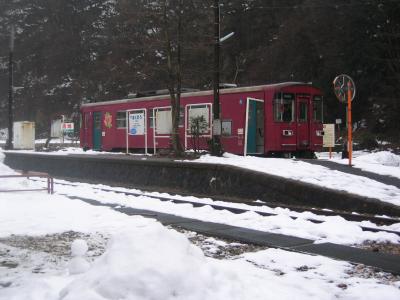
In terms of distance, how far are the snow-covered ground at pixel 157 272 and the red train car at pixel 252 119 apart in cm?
1160

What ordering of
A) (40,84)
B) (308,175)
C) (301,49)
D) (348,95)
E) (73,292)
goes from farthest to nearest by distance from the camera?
(40,84), (301,49), (348,95), (308,175), (73,292)

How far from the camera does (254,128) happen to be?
70.3 ft

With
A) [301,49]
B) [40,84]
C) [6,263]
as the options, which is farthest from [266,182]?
[40,84]

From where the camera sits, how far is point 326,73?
151ft

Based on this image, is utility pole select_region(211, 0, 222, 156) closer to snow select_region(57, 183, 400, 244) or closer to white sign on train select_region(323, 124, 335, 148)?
snow select_region(57, 183, 400, 244)

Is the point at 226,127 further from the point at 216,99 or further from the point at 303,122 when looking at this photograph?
the point at 303,122

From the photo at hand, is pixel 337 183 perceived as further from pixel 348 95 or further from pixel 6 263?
pixel 6 263

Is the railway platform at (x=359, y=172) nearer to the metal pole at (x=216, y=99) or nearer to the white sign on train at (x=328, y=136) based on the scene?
the metal pole at (x=216, y=99)

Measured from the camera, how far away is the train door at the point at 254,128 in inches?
830

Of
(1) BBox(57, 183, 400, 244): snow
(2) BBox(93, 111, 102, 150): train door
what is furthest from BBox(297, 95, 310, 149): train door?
(2) BBox(93, 111, 102, 150): train door

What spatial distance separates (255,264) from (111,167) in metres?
14.2

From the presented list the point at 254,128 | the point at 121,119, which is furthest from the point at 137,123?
the point at 254,128

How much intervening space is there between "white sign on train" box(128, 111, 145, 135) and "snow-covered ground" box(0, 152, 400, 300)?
1547 centimetres

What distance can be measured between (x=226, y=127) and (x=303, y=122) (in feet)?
9.56
